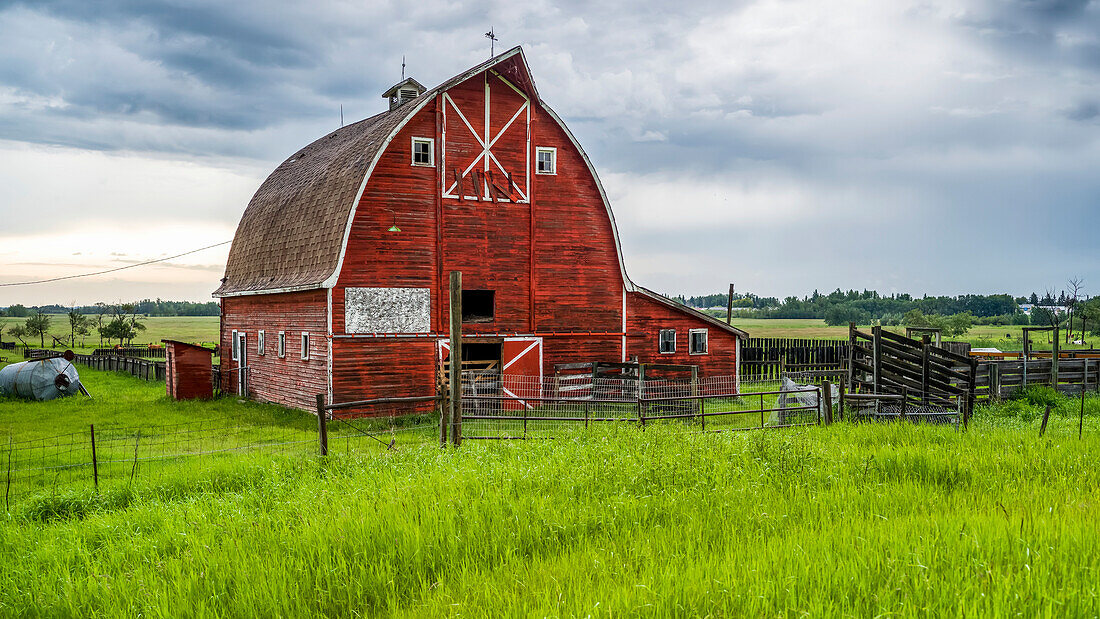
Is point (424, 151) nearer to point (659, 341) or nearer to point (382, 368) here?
point (382, 368)

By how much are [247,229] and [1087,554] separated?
1117 inches

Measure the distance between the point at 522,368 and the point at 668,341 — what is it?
17.6 ft

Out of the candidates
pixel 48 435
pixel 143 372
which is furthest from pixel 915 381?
pixel 143 372

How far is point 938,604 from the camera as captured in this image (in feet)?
15.3

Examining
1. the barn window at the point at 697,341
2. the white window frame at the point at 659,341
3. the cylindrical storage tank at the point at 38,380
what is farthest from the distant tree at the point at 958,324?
the cylindrical storage tank at the point at 38,380

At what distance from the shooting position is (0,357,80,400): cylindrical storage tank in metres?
26.5

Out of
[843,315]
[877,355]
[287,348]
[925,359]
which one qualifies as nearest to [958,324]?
[877,355]

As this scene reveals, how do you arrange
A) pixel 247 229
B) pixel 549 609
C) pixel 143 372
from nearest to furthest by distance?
pixel 549 609 < pixel 247 229 < pixel 143 372

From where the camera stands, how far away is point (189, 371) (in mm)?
26125

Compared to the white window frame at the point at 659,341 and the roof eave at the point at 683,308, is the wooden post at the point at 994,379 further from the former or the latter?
the white window frame at the point at 659,341

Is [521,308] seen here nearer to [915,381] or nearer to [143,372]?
[915,381]

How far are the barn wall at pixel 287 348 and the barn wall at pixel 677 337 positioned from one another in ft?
31.7

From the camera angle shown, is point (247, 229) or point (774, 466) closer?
point (774, 466)

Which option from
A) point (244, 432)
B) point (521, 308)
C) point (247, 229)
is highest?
point (247, 229)
